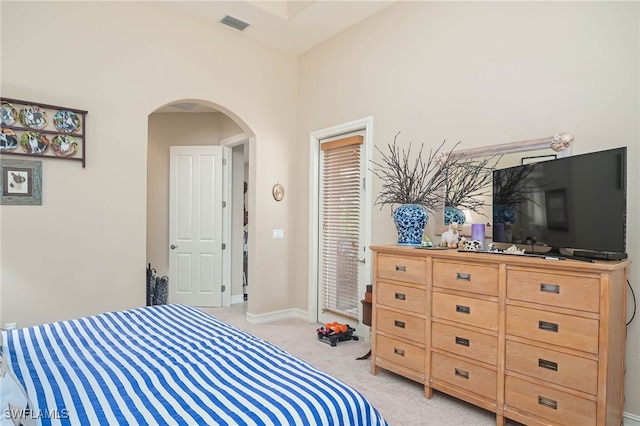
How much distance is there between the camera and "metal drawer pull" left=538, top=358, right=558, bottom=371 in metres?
2.06

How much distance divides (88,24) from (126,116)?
2.77ft

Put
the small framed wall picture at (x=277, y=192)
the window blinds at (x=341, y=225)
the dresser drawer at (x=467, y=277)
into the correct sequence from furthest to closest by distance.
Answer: the small framed wall picture at (x=277, y=192)
the window blinds at (x=341, y=225)
the dresser drawer at (x=467, y=277)

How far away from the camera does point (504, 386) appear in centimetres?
227

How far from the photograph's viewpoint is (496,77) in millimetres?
2930

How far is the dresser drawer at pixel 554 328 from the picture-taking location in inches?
76.6

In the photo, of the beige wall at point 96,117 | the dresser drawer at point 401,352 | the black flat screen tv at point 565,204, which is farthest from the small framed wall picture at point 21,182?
the black flat screen tv at point 565,204

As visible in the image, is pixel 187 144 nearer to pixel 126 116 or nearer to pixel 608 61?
pixel 126 116

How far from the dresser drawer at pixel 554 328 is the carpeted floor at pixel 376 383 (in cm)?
67

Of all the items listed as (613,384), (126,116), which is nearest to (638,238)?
(613,384)

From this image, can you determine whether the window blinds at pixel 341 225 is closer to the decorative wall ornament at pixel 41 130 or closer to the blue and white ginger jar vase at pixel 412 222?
the blue and white ginger jar vase at pixel 412 222

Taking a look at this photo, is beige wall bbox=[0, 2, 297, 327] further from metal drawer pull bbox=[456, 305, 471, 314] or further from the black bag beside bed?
metal drawer pull bbox=[456, 305, 471, 314]

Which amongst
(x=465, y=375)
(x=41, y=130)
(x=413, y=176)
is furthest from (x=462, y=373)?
(x=41, y=130)

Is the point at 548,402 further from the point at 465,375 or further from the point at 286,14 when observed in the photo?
the point at 286,14

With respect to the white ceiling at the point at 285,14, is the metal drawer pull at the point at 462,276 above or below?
below
